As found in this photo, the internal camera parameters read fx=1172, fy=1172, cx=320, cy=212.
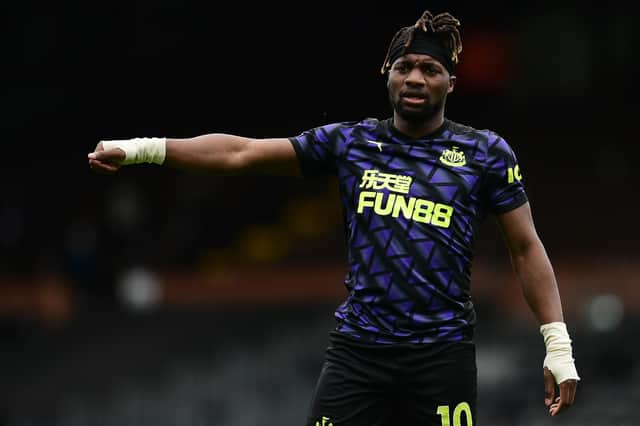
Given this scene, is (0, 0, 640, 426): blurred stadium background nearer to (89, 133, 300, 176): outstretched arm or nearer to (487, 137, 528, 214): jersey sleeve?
(487, 137, 528, 214): jersey sleeve

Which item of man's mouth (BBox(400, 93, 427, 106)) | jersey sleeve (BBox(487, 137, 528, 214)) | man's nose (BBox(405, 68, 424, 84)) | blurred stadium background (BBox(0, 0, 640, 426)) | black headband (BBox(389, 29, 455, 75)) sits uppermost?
black headband (BBox(389, 29, 455, 75))

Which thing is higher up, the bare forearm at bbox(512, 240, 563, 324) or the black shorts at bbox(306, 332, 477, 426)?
the bare forearm at bbox(512, 240, 563, 324)

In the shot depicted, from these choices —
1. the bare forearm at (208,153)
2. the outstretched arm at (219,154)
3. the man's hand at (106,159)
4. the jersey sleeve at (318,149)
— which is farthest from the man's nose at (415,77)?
the man's hand at (106,159)

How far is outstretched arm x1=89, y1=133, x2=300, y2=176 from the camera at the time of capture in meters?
4.64

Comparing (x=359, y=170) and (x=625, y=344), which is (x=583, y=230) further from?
(x=359, y=170)

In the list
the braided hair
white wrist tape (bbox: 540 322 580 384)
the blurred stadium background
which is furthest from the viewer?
the blurred stadium background

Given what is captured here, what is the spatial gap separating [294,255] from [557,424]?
6.77m

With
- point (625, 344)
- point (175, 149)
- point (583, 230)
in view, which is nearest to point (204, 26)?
point (583, 230)

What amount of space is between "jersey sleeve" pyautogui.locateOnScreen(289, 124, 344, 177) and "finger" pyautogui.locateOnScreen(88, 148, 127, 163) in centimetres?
69

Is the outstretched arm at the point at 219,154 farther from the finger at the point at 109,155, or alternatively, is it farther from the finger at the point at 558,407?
the finger at the point at 558,407

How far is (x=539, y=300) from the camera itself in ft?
15.3

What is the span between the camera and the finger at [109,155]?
451 centimetres

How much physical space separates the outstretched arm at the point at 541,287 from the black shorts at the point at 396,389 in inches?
15.0

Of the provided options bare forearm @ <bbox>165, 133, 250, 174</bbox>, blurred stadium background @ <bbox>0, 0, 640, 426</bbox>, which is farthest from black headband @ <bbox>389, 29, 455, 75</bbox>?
blurred stadium background @ <bbox>0, 0, 640, 426</bbox>
